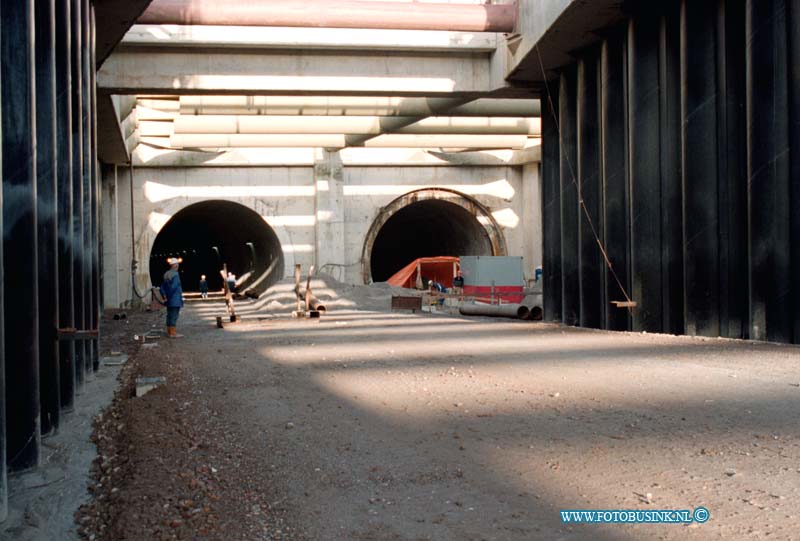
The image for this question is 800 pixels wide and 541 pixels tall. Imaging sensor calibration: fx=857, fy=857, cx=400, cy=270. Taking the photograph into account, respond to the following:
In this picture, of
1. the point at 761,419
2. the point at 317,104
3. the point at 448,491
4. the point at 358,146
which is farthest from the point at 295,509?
the point at 358,146

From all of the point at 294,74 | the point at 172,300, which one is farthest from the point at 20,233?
the point at 294,74

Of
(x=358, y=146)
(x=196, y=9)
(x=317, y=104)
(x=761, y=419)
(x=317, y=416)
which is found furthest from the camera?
(x=358, y=146)

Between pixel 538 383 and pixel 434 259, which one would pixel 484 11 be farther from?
pixel 434 259

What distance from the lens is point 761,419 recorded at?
20.8ft

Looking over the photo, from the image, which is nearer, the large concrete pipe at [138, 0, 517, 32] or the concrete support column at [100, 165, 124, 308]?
the large concrete pipe at [138, 0, 517, 32]

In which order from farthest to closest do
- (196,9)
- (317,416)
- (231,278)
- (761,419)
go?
(231,278)
(196,9)
(317,416)
(761,419)

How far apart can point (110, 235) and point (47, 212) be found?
22.8m

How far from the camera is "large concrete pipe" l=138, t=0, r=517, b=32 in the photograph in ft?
55.4

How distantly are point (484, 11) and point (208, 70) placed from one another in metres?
6.05

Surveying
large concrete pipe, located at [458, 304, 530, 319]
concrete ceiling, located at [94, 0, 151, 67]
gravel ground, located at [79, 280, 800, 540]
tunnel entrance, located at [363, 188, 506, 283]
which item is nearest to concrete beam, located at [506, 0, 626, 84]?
large concrete pipe, located at [458, 304, 530, 319]

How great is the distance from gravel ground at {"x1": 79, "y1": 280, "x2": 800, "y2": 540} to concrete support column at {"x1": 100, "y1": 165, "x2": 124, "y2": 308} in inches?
758

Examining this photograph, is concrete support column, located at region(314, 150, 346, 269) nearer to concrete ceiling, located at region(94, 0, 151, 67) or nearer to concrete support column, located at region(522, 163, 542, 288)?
concrete support column, located at region(522, 163, 542, 288)

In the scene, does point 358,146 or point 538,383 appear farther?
point 358,146

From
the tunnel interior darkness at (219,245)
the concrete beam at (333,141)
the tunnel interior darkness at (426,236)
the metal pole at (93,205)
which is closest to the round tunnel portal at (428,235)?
the tunnel interior darkness at (426,236)
